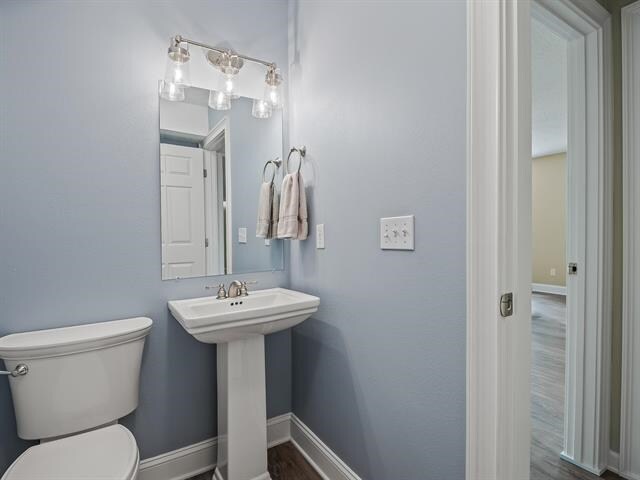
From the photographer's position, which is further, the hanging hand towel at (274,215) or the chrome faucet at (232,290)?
the hanging hand towel at (274,215)

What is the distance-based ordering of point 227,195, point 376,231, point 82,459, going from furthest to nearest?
point 227,195 → point 376,231 → point 82,459

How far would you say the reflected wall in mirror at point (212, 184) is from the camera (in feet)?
5.14

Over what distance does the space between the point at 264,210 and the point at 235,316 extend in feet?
2.34

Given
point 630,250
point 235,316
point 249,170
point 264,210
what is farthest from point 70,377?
point 630,250

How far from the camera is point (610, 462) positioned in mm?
1585

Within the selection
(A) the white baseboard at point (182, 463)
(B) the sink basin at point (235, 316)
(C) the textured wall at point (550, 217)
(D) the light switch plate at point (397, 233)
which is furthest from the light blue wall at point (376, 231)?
(C) the textured wall at point (550, 217)

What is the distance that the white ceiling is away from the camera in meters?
2.24

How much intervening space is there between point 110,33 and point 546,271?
708cm

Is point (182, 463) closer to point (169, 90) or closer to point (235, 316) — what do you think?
point (235, 316)

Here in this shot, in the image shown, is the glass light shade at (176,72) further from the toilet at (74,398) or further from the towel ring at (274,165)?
the toilet at (74,398)

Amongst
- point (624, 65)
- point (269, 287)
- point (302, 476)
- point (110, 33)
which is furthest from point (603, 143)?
point (110, 33)

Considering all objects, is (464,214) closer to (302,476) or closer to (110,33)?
(302,476)

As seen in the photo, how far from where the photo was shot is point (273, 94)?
179 centimetres

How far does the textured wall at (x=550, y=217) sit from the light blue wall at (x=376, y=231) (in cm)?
547
